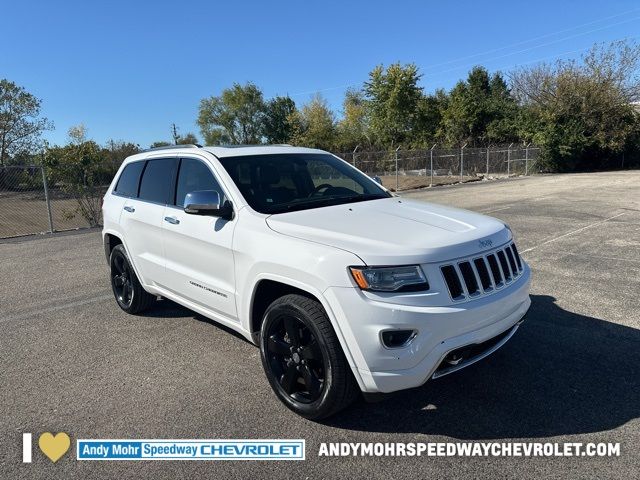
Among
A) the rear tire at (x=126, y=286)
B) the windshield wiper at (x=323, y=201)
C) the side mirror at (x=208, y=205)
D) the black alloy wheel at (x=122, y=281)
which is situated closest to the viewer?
the side mirror at (x=208, y=205)

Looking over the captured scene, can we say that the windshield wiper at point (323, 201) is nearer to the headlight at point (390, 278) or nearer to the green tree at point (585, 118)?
the headlight at point (390, 278)

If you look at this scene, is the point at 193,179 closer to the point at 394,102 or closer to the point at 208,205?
the point at 208,205

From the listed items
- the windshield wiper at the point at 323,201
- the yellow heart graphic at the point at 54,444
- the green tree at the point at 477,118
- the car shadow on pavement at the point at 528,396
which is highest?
the green tree at the point at 477,118

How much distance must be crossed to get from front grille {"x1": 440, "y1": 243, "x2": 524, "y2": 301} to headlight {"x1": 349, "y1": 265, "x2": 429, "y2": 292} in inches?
6.7

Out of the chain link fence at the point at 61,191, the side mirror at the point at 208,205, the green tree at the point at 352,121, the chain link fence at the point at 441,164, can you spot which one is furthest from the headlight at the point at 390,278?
the green tree at the point at 352,121

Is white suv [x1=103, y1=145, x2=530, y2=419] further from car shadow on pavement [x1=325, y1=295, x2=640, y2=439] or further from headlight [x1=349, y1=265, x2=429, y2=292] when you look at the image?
car shadow on pavement [x1=325, y1=295, x2=640, y2=439]

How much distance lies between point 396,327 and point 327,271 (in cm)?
52

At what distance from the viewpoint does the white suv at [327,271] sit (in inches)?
107

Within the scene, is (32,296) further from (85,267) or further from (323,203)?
(323,203)

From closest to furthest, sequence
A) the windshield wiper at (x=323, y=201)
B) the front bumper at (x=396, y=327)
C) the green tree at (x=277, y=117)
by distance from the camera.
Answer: the front bumper at (x=396, y=327), the windshield wiper at (x=323, y=201), the green tree at (x=277, y=117)

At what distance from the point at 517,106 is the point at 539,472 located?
37.9m

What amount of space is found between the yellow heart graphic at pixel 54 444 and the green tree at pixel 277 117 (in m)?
66.7

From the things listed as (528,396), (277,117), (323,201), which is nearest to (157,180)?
(323,201)

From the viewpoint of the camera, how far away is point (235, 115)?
70.8 meters
